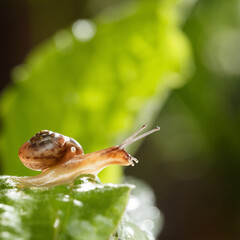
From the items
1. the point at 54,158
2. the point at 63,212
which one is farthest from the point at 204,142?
the point at 63,212

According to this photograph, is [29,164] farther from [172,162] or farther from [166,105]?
[172,162]

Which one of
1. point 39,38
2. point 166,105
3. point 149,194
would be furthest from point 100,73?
point 39,38

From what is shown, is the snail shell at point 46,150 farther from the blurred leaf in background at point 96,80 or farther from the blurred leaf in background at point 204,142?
the blurred leaf in background at point 204,142

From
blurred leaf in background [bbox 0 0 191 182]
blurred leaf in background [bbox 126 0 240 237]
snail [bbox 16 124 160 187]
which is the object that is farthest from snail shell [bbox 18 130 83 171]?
blurred leaf in background [bbox 126 0 240 237]

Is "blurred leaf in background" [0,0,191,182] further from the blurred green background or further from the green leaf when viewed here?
the green leaf

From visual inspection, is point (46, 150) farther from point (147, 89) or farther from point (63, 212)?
point (147, 89)

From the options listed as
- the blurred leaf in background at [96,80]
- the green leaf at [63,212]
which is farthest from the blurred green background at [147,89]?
the green leaf at [63,212]
